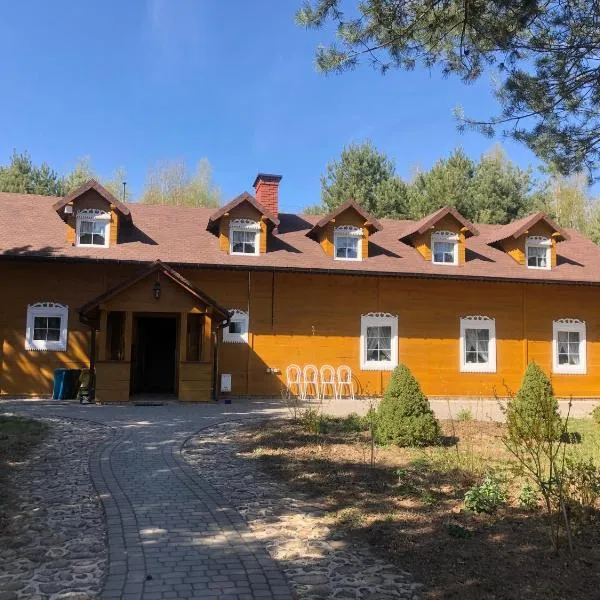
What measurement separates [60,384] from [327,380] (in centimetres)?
814

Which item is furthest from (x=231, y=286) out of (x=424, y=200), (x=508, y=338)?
(x=424, y=200)

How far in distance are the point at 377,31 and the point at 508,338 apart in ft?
50.5

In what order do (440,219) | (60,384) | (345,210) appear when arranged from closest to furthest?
(60,384) < (345,210) < (440,219)

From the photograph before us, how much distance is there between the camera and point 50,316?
1769 centimetres

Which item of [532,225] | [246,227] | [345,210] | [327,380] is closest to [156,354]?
[246,227]

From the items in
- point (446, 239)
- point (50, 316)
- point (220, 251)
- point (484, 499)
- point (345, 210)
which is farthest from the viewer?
point (446, 239)

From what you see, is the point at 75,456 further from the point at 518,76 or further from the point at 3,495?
the point at 518,76

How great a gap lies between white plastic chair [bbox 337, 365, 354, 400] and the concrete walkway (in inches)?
384

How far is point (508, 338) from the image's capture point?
68.0ft

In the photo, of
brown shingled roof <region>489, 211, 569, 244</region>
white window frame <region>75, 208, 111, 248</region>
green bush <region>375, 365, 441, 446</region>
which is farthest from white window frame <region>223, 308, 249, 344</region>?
brown shingled roof <region>489, 211, 569, 244</region>

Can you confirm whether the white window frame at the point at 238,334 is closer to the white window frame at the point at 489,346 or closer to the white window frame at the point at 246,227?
the white window frame at the point at 246,227

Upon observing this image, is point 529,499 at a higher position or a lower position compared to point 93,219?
lower

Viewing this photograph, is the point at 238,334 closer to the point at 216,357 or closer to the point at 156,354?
the point at 216,357

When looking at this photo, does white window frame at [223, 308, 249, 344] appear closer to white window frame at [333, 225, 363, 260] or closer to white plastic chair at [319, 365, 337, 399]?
white plastic chair at [319, 365, 337, 399]
